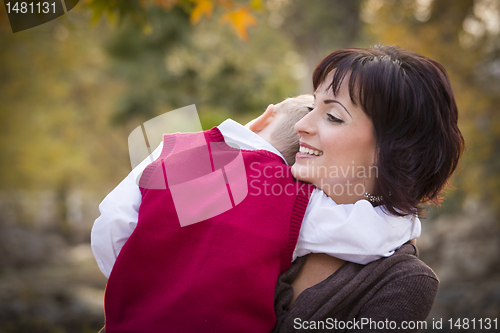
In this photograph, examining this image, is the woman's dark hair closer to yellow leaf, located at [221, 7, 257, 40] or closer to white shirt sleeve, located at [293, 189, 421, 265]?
white shirt sleeve, located at [293, 189, 421, 265]

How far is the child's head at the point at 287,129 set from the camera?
1.61 meters

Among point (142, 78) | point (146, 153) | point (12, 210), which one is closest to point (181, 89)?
point (142, 78)

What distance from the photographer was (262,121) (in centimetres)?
164

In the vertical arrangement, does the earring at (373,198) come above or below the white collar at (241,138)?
below

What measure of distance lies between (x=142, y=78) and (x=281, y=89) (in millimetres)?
2979

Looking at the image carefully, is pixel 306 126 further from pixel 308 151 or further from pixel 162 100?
pixel 162 100

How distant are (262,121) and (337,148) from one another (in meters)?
0.38

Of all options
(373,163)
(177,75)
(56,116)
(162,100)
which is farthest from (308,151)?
(56,116)

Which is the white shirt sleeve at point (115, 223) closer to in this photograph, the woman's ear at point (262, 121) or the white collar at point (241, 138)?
the white collar at point (241, 138)

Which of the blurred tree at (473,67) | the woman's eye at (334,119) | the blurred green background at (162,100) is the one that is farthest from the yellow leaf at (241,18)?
the blurred tree at (473,67)

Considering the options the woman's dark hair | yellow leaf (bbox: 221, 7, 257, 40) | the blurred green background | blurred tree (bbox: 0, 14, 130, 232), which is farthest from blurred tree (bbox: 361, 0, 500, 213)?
blurred tree (bbox: 0, 14, 130, 232)

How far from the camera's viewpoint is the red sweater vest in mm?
1229

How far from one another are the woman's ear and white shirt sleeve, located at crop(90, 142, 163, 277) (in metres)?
0.49

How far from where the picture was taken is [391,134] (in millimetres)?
1396
